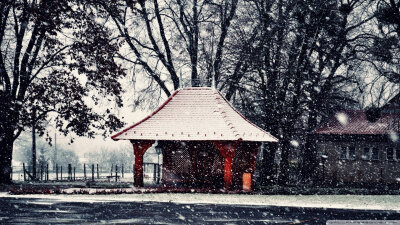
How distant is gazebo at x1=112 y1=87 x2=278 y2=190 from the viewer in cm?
2691

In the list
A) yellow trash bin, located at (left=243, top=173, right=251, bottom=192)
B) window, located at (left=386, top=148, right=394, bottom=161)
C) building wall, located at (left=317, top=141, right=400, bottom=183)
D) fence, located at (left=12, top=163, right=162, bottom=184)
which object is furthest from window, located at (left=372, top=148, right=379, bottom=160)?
yellow trash bin, located at (left=243, top=173, right=251, bottom=192)

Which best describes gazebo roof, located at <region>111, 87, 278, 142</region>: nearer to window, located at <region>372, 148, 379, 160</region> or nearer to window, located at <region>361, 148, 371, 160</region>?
window, located at <region>361, 148, 371, 160</region>

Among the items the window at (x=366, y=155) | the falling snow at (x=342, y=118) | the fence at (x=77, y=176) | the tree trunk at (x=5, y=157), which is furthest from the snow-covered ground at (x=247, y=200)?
the falling snow at (x=342, y=118)

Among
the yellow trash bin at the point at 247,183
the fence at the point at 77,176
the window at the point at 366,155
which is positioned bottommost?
the fence at the point at 77,176

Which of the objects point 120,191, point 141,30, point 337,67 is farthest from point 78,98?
point 337,67

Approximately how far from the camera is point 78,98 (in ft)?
92.2

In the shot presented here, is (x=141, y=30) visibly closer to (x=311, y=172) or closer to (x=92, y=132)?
(x=92, y=132)

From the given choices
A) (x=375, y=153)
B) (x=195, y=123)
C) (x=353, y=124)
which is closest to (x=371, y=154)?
(x=375, y=153)

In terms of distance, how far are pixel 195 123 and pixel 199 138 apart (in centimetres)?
164

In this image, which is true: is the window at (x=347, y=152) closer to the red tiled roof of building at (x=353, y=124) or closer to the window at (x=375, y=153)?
the red tiled roof of building at (x=353, y=124)

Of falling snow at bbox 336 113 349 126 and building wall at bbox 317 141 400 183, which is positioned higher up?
falling snow at bbox 336 113 349 126

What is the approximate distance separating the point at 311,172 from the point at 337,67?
7803 mm

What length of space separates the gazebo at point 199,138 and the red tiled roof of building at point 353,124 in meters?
13.3

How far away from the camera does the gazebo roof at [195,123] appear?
88.6 ft
